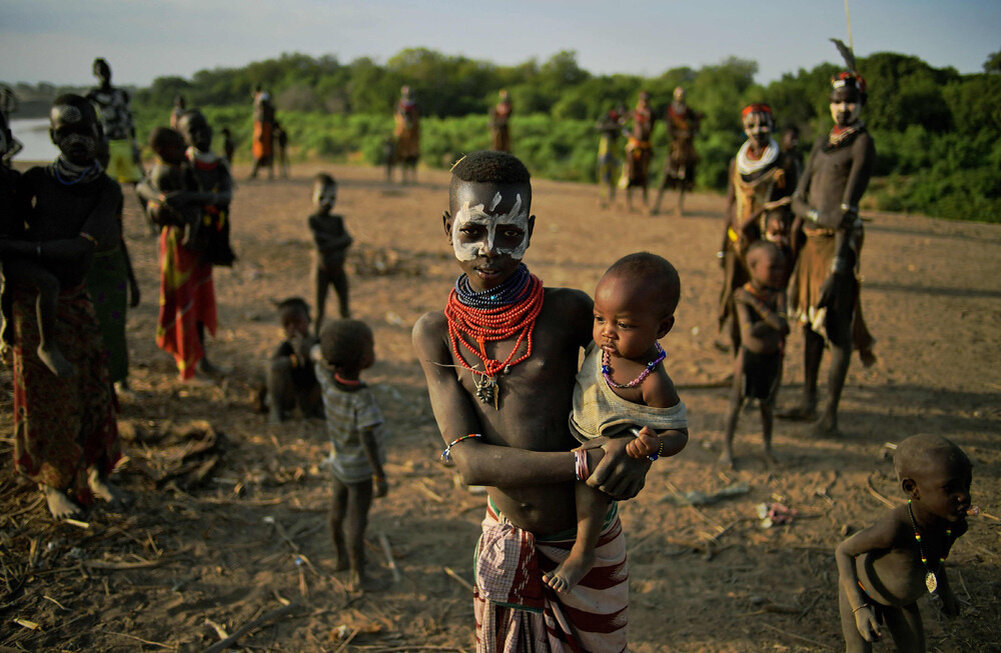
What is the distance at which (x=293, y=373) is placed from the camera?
5043 mm

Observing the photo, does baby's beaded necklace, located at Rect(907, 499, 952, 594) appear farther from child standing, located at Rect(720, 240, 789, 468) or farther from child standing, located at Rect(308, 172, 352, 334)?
child standing, located at Rect(308, 172, 352, 334)

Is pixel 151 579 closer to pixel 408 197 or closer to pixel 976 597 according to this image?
pixel 976 597

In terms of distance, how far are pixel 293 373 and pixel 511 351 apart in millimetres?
3558

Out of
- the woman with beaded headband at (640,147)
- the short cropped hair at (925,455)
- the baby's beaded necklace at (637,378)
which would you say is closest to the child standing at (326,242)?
the baby's beaded necklace at (637,378)

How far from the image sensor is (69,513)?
3666 millimetres

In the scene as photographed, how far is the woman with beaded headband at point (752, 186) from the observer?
5254 mm

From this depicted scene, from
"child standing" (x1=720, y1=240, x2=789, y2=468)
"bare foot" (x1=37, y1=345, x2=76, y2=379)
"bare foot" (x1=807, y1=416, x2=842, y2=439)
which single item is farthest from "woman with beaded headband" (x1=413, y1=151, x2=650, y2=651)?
"bare foot" (x1=807, y1=416, x2=842, y2=439)

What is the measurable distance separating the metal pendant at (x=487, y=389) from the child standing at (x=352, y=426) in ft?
4.79

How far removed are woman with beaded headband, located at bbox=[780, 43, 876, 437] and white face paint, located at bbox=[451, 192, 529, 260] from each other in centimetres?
364

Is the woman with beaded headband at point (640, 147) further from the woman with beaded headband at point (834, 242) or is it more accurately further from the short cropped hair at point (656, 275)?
the short cropped hair at point (656, 275)

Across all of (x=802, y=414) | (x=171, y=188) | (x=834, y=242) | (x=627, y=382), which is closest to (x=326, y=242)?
(x=171, y=188)

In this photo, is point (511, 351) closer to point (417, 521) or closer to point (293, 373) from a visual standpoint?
point (417, 521)

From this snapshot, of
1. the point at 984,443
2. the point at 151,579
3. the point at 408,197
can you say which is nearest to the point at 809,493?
the point at 984,443

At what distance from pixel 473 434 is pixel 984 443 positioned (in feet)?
14.6
